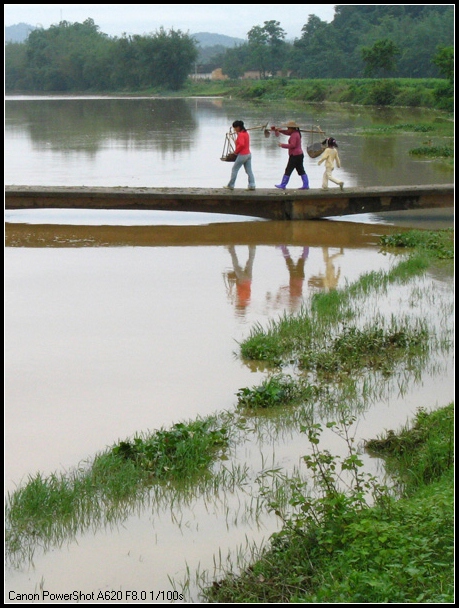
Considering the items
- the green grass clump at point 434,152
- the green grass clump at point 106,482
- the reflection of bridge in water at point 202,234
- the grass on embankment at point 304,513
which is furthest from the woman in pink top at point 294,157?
the green grass clump at point 434,152

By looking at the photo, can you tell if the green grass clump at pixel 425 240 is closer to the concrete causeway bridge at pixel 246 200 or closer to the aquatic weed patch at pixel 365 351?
the concrete causeway bridge at pixel 246 200

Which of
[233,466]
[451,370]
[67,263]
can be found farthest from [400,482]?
[67,263]

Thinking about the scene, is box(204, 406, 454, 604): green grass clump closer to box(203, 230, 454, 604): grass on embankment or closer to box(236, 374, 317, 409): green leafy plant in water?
box(203, 230, 454, 604): grass on embankment

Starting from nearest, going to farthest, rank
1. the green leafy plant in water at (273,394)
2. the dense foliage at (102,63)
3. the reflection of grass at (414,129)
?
the green leafy plant in water at (273,394) < the reflection of grass at (414,129) < the dense foliage at (102,63)

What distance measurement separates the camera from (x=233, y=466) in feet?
17.9

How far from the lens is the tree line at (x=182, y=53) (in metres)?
91.3

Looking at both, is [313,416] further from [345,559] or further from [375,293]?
[375,293]

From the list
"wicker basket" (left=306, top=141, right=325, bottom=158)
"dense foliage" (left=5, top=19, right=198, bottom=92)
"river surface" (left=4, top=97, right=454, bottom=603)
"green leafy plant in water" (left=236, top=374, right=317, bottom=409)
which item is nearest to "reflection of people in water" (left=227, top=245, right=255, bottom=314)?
"river surface" (left=4, top=97, right=454, bottom=603)

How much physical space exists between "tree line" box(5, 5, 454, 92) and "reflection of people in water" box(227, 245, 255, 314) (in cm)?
7542

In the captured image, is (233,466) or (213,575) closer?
(213,575)

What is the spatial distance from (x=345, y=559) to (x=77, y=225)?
11156 millimetres

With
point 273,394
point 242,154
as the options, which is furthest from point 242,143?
point 273,394

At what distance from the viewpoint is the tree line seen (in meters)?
91.3

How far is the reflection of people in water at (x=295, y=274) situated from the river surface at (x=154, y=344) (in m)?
0.04
